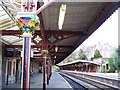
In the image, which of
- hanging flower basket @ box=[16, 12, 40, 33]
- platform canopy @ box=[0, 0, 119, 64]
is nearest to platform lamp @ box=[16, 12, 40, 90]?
hanging flower basket @ box=[16, 12, 40, 33]

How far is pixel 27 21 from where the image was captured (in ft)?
16.8

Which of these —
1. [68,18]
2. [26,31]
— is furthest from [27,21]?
[68,18]

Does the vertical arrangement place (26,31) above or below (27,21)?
below

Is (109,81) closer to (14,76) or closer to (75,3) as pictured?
(14,76)

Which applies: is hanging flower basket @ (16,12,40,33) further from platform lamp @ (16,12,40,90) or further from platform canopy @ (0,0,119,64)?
platform canopy @ (0,0,119,64)

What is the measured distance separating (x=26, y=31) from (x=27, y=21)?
8.4 inches

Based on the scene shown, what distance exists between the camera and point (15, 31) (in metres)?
13.5

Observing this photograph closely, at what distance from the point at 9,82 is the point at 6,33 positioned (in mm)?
6588

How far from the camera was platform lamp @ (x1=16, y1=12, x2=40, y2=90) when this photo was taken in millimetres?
5031

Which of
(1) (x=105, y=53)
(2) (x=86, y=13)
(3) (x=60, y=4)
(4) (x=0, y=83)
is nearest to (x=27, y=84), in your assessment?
(3) (x=60, y=4)

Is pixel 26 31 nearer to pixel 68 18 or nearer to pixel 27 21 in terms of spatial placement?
pixel 27 21

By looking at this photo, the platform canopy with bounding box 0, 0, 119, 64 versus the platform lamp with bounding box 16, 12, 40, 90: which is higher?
the platform canopy with bounding box 0, 0, 119, 64

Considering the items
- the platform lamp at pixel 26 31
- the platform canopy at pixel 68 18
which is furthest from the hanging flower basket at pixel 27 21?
the platform canopy at pixel 68 18

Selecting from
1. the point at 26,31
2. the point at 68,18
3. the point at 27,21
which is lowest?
the point at 26,31
